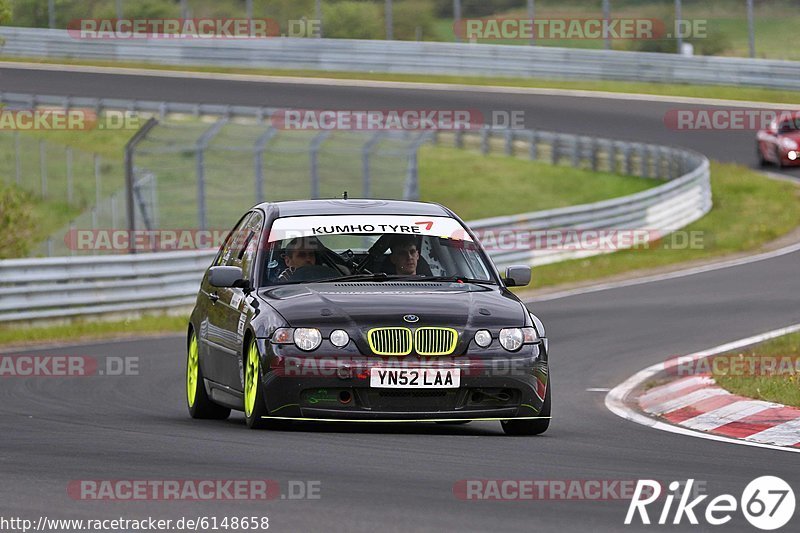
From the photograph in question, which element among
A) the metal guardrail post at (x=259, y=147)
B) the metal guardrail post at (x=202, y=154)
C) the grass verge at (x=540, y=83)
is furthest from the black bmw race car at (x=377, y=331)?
the grass verge at (x=540, y=83)

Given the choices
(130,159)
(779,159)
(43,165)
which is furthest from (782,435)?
(779,159)

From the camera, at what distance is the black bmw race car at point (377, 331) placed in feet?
31.1

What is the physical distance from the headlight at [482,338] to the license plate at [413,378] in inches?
9.3

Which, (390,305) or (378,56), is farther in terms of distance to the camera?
(378,56)

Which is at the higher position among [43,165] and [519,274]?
[519,274]

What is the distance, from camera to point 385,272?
34.8ft

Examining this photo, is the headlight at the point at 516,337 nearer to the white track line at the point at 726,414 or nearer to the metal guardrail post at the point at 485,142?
the white track line at the point at 726,414

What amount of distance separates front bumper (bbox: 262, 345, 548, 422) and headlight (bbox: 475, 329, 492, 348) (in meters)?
0.08

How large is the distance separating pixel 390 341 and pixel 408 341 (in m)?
0.10

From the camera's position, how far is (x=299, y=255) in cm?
1058

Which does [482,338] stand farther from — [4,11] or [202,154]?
[202,154]

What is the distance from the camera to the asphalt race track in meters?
6.72

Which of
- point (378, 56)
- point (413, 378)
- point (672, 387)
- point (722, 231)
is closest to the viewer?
point (413, 378)

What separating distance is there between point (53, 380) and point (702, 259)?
1495 cm
